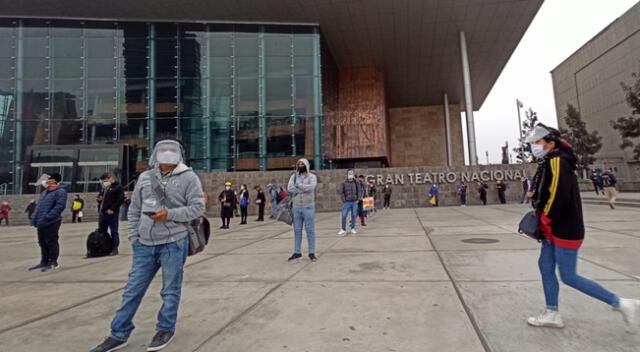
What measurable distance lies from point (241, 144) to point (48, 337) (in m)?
21.9

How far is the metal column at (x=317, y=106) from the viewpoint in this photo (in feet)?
79.3

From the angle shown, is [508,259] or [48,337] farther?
[508,259]

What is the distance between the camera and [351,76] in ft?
105

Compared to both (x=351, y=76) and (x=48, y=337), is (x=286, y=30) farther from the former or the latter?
(x=48, y=337)

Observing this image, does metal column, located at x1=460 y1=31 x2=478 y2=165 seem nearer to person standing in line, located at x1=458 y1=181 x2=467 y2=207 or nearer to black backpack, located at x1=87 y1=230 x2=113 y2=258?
person standing in line, located at x1=458 y1=181 x2=467 y2=207

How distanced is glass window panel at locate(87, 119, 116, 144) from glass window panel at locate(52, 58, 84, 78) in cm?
391

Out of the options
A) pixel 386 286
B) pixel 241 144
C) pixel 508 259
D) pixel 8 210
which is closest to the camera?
pixel 386 286

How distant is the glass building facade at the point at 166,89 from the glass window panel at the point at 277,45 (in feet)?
0.26

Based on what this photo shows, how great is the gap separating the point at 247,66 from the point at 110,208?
2022 centimetres

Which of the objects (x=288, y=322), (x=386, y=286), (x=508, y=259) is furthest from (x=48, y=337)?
(x=508, y=259)

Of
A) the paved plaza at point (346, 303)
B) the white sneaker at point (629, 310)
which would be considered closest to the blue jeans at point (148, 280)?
the paved plaza at point (346, 303)

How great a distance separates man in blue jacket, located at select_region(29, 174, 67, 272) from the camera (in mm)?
6047

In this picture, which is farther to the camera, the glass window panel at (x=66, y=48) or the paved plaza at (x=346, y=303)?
the glass window panel at (x=66, y=48)

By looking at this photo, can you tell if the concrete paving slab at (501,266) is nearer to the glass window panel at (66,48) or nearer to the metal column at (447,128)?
the glass window panel at (66,48)
